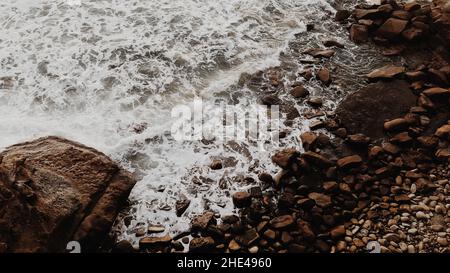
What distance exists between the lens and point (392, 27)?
6.24 metres

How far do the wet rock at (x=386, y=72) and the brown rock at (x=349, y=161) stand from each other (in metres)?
1.73

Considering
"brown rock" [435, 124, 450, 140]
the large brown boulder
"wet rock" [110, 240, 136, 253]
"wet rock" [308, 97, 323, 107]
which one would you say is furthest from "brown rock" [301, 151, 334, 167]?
"wet rock" [110, 240, 136, 253]

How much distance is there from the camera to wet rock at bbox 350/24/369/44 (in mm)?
6504

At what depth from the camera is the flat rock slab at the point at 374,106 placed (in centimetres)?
512

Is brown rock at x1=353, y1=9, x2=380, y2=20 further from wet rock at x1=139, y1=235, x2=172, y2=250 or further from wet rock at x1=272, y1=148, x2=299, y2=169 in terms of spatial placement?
wet rock at x1=139, y1=235, x2=172, y2=250

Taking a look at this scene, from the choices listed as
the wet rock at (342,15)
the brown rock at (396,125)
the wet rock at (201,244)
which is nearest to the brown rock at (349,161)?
the brown rock at (396,125)

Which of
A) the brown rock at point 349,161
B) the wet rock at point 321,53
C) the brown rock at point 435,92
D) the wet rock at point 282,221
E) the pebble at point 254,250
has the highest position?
the wet rock at point 321,53

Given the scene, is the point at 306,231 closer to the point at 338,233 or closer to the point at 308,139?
the point at 338,233

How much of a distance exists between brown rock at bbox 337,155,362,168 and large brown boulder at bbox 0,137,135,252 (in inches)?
105

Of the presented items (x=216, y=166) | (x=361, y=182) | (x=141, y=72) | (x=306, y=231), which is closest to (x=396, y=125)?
(x=361, y=182)

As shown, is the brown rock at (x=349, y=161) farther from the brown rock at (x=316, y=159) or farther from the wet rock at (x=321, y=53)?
the wet rock at (x=321, y=53)

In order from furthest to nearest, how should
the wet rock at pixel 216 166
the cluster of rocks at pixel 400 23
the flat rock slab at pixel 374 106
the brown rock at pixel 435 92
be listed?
the cluster of rocks at pixel 400 23, the brown rock at pixel 435 92, the flat rock slab at pixel 374 106, the wet rock at pixel 216 166
